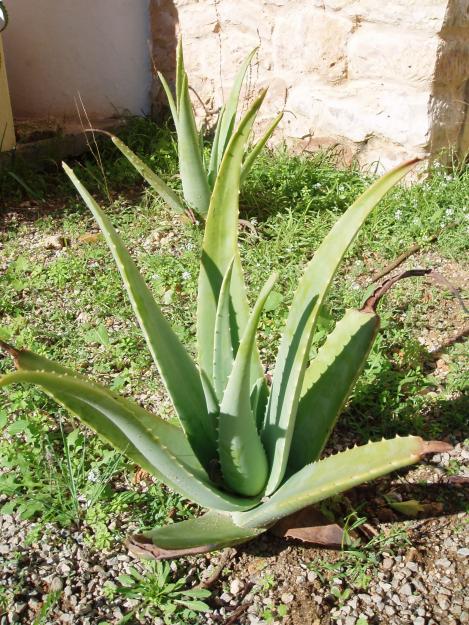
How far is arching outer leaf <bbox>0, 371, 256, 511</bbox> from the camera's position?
1.35 metres

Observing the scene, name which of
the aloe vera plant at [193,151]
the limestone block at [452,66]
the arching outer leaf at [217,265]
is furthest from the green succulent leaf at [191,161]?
the arching outer leaf at [217,265]

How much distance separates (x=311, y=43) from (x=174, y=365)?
2669 mm

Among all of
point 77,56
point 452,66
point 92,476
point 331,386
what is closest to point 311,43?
point 452,66

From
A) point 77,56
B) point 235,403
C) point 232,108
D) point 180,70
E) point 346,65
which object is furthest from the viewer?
point 77,56

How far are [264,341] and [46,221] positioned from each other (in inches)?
62.9

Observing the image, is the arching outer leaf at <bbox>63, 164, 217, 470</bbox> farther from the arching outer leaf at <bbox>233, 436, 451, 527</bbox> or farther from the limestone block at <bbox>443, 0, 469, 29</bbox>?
the limestone block at <bbox>443, 0, 469, 29</bbox>

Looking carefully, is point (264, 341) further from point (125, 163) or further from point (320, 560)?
point (125, 163)

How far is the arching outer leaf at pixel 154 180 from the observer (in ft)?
9.95

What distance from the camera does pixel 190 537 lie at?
1578 millimetres

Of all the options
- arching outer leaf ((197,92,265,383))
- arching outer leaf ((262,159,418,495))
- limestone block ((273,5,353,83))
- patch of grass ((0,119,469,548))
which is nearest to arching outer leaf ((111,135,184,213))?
patch of grass ((0,119,469,548))

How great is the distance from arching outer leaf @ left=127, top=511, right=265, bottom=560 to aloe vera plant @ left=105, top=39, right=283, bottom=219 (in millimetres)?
1717

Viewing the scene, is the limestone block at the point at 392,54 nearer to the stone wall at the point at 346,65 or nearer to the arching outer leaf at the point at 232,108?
the stone wall at the point at 346,65

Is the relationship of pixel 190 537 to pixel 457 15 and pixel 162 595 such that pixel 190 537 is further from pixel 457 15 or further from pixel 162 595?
pixel 457 15

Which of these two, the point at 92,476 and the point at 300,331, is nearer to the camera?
the point at 300,331
